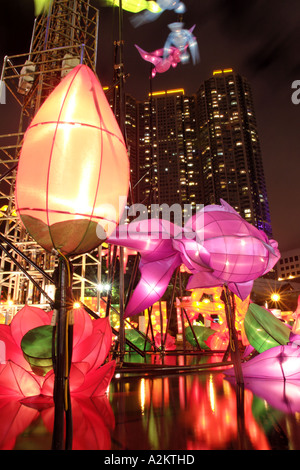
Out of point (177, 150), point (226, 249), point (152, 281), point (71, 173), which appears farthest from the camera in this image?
point (177, 150)

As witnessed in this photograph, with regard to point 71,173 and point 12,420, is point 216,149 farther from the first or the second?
point 12,420

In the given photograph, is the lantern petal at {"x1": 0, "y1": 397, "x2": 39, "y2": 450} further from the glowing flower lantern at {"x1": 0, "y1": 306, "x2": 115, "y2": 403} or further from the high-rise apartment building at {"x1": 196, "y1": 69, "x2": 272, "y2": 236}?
the high-rise apartment building at {"x1": 196, "y1": 69, "x2": 272, "y2": 236}

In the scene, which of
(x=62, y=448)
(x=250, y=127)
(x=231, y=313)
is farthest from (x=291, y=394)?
(x=250, y=127)

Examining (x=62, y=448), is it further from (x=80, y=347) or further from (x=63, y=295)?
(x=80, y=347)

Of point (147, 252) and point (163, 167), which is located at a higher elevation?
point (163, 167)

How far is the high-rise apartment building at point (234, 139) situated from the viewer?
121 ft

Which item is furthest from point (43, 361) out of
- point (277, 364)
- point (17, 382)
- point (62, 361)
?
point (277, 364)

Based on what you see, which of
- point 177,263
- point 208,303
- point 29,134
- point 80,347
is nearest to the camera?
point 29,134

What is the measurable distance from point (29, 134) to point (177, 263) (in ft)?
5.72

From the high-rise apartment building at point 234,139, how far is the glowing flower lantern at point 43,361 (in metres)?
35.3

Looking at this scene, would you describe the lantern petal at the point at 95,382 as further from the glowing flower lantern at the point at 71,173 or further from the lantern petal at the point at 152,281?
the lantern petal at the point at 152,281

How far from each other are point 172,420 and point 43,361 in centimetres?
74

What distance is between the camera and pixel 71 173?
1189 millimetres
